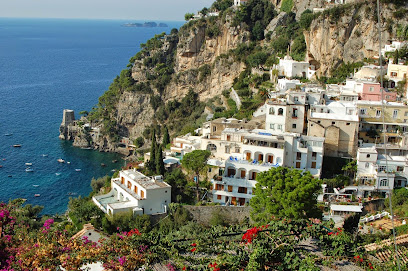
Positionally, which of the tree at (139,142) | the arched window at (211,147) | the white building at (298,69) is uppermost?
the white building at (298,69)

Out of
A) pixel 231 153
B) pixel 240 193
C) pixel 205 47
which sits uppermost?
pixel 205 47

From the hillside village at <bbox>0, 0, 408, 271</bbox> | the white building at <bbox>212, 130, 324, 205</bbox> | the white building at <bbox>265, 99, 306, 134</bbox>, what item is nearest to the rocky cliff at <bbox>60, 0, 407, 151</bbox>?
the hillside village at <bbox>0, 0, 408, 271</bbox>

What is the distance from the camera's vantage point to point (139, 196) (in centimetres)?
2336

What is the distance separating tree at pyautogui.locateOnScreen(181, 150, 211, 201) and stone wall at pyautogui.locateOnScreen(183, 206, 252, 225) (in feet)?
4.21

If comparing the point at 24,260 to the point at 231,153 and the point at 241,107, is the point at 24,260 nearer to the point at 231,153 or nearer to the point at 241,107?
the point at 231,153

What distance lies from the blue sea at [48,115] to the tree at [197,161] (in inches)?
519

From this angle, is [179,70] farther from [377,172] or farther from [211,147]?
[377,172]

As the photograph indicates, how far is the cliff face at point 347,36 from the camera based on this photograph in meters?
36.1

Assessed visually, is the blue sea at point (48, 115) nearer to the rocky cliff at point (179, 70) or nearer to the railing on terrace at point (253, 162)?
the rocky cliff at point (179, 70)

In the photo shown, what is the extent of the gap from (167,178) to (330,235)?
46.0ft

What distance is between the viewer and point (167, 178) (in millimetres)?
24641

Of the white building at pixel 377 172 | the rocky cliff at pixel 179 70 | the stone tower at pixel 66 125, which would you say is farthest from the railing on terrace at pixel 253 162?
the stone tower at pixel 66 125

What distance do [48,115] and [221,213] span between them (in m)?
46.2

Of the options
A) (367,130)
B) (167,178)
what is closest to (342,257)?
(167,178)
